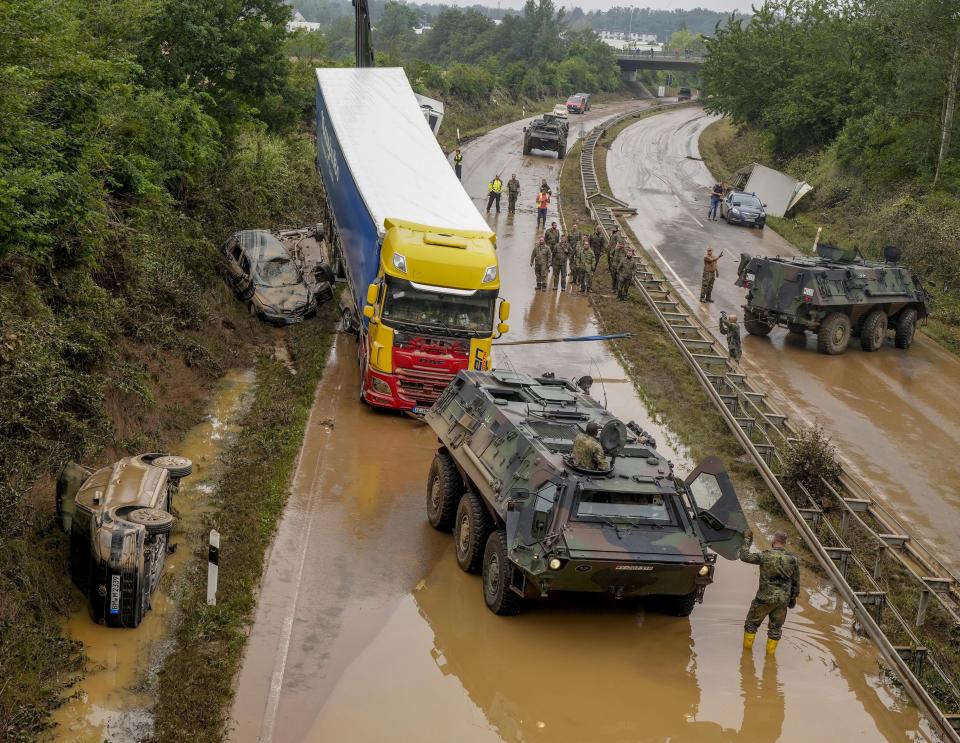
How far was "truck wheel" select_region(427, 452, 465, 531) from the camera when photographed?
573 inches

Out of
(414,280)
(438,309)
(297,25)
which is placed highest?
(297,25)

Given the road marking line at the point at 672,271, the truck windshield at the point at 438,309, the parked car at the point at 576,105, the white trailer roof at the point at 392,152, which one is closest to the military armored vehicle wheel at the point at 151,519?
the truck windshield at the point at 438,309

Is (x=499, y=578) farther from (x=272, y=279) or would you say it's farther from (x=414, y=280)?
(x=272, y=279)

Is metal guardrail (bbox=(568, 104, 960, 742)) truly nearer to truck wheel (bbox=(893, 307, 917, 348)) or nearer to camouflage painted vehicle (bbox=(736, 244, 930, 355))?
camouflage painted vehicle (bbox=(736, 244, 930, 355))

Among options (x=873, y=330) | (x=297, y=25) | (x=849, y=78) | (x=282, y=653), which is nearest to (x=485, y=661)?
(x=282, y=653)

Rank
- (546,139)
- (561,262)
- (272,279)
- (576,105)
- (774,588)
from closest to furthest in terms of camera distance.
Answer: (774,588) < (272,279) < (561,262) < (546,139) < (576,105)

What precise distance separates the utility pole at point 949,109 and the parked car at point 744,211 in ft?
19.0

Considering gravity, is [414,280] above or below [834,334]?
above

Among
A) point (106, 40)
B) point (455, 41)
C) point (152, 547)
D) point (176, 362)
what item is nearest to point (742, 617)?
point (152, 547)

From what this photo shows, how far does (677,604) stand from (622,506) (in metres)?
1.50

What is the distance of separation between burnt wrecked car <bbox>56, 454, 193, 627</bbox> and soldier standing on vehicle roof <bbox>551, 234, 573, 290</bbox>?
52.5ft

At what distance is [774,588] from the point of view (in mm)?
11883

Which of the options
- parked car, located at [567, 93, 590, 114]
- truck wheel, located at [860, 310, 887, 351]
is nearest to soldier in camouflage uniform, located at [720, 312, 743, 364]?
truck wheel, located at [860, 310, 887, 351]

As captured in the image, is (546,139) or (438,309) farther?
(546,139)
